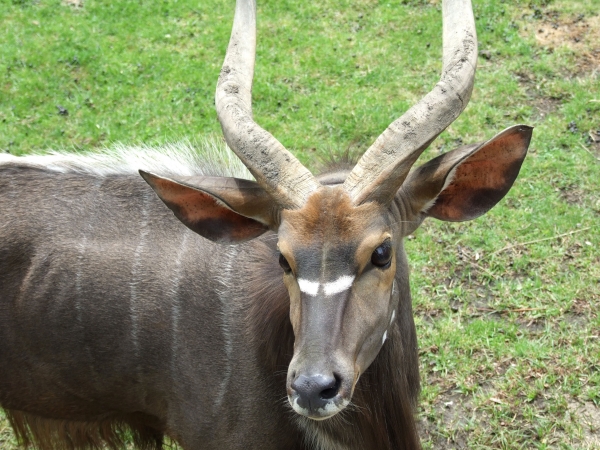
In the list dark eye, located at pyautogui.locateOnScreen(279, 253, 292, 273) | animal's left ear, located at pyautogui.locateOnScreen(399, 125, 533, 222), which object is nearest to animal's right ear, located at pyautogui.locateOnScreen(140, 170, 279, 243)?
dark eye, located at pyautogui.locateOnScreen(279, 253, 292, 273)

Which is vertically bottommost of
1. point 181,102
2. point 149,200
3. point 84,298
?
point 181,102

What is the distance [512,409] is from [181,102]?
521 cm

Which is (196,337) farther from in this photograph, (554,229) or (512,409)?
(554,229)

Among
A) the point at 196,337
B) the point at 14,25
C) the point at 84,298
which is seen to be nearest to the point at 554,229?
the point at 196,337

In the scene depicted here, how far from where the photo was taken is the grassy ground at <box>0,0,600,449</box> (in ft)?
19.0

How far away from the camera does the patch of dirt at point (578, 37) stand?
8.75 meters

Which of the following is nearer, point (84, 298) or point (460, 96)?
point (460, 96)

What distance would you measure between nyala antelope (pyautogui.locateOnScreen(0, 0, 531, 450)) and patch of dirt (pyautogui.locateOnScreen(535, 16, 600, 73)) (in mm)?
5396

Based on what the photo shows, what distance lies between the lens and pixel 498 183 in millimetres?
3742

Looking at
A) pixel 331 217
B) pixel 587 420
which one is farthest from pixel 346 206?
pixel 587 420

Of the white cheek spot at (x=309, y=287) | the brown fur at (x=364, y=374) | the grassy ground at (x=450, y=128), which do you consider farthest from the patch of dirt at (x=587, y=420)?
the white cheek spot at (x=309, y=287)

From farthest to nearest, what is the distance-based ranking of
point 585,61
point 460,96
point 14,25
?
point 14,25
point 585,61
point 460,96

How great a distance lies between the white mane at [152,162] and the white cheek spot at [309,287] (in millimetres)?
1553

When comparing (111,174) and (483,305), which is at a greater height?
(111,174)
